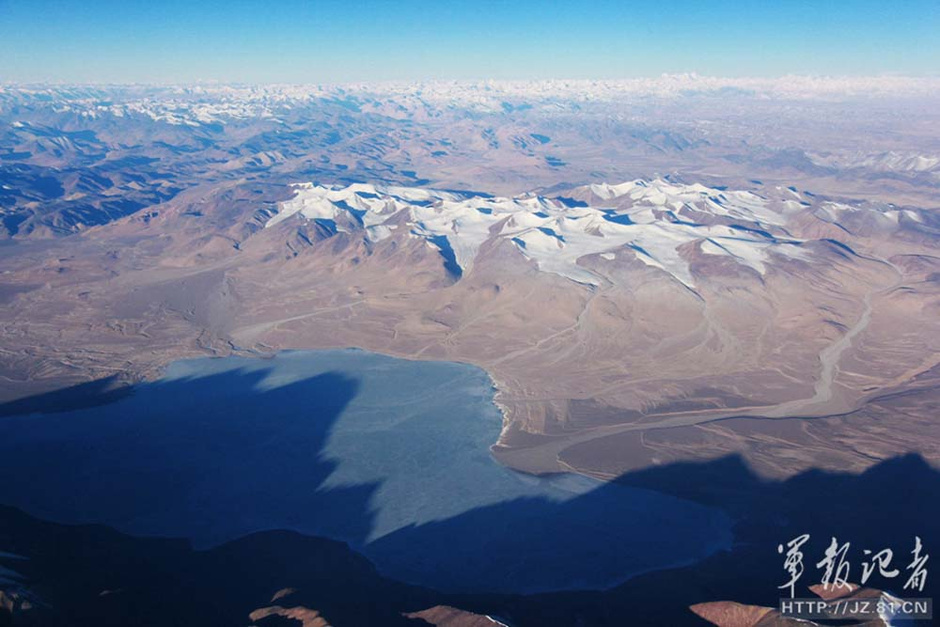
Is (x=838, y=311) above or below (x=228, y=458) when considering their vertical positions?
above

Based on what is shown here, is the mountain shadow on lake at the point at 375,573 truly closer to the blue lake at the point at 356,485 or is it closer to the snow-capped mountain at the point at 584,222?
the blue lake at the point at 356,485

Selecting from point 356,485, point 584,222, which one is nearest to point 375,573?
point 356,485

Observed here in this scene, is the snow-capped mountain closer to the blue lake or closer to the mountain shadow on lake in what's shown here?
the blue lake

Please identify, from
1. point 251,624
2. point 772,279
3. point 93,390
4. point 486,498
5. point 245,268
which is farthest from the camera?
point 245,268

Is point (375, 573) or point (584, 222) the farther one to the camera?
point (584, 222)

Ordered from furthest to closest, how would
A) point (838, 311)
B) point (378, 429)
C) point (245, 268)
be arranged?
point (245, 268)
point (838, 311)
point (378, 429)

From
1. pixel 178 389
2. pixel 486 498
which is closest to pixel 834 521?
pixel 486 498

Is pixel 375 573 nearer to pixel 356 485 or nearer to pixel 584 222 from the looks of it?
pixel 356 485

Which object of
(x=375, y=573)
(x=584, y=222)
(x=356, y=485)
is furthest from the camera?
(x=584, y=222)

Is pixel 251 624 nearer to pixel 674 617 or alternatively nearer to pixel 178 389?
A: pixel 674 617
